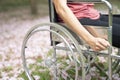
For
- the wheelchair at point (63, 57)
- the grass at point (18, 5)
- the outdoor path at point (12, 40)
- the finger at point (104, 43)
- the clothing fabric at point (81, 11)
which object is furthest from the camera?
the grass at point (18, 5)

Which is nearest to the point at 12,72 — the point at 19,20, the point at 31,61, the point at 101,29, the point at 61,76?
the point at 31,61

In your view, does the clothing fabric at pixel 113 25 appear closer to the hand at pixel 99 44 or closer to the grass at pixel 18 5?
the hand at pixel 99 44

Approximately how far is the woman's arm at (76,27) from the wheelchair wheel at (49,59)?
74mm

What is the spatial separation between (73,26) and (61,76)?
84 centimetres

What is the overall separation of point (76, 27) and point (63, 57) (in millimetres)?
1815

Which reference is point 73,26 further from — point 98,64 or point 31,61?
point 31,61

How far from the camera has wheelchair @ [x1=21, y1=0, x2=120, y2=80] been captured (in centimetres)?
314

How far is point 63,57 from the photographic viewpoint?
4898mm

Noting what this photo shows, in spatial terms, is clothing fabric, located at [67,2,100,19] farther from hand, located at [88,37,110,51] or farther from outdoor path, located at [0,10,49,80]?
outdoor path, located at [0,10,49,80]

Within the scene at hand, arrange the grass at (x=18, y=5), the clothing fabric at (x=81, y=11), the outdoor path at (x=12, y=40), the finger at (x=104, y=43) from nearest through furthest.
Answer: the finger at (x=104, y=43) < the clothing fabric at (x=81, y=11) < the outdoor path at (x=12, y=40) < the grass at (x=18, y=5)

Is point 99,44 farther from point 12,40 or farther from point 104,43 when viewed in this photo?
point 12,40

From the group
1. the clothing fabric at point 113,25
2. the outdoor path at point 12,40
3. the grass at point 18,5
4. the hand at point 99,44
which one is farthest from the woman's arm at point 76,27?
the grass at point 18,5

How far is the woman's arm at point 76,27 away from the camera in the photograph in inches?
120

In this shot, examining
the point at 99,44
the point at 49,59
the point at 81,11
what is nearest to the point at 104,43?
the point at 99,44
